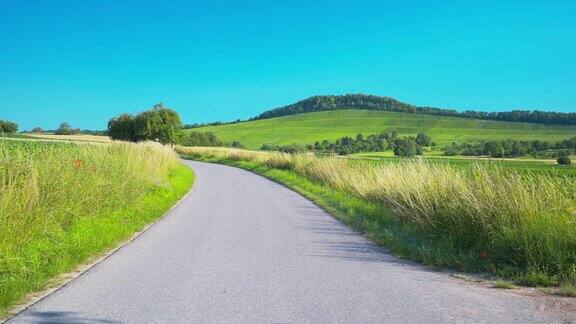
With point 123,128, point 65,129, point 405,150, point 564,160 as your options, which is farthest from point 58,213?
point 65,129

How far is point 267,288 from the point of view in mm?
6602

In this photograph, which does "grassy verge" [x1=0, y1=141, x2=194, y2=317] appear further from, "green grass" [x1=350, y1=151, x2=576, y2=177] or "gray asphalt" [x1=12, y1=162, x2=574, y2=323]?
"green grass" [x1=350, y1=151, x2=576, y2=177]

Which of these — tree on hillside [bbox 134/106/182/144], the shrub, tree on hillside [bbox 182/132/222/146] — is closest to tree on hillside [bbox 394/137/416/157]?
the shrub

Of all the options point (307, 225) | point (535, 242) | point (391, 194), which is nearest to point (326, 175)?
point (391, 194)

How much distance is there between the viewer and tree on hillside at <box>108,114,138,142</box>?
232 feet

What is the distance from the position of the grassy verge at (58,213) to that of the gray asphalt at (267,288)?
48 cm

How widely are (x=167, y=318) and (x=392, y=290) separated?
2.74 metres

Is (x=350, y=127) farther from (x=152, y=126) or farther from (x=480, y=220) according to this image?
(x=480, y=220)

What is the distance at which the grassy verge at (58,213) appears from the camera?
23.8ft

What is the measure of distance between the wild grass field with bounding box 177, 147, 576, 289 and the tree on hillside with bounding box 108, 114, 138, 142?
5933cm

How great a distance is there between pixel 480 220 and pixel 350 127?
10291cm

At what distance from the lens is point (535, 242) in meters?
7.68

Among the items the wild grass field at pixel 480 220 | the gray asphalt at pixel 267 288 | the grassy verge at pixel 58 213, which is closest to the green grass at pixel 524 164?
the wild grass field at pixel 480 220

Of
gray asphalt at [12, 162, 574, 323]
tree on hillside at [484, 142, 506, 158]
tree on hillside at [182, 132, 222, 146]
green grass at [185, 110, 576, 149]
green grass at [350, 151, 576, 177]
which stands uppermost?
green grass at [185, 110, 576, 149]
